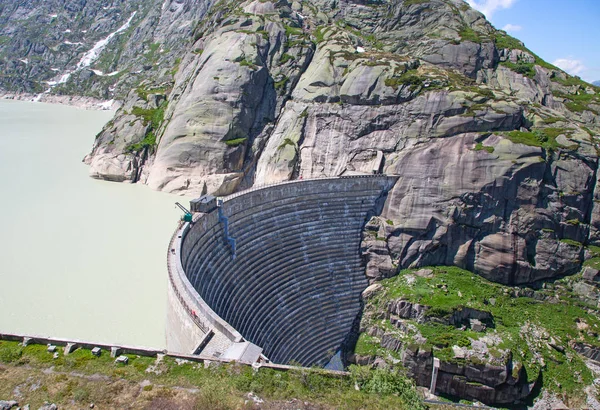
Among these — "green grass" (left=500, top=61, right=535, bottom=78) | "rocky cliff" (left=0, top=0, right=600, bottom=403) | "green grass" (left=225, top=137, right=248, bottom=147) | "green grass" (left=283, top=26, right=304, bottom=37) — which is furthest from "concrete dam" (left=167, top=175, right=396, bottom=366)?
"green grass" (left=283, top=26, right=304, bottom=37)

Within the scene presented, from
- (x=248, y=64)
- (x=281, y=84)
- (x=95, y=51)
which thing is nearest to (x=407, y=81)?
(x=281, y=84)

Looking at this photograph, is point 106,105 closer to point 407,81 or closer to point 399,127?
point 407,81

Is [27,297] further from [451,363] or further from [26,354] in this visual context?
[451,363]

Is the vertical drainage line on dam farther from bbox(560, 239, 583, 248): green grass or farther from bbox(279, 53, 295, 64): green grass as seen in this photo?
bbox(279, 53, 295, 64): green grass

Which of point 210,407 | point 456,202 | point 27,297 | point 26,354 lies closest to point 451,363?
point 456,202

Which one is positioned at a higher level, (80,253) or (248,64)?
(248,64)
